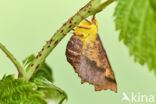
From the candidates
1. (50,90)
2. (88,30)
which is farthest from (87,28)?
(50,90)

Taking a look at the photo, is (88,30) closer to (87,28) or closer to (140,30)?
(87,28)

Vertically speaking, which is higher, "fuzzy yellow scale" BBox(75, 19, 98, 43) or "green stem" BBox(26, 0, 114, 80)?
"green stem" BBox(26, 0, 114, 80)

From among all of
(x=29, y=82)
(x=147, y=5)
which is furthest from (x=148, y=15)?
(x=29, y=82)

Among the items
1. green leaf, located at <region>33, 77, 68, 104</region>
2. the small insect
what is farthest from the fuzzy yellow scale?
green leaf, located at <region>33, 77, 68, 104</region>

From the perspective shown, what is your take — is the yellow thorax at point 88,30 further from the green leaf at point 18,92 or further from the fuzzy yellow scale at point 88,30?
the green leaf at point 18,92

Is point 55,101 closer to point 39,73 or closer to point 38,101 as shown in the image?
point 38,101

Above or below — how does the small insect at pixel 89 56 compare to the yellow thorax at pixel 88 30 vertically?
below

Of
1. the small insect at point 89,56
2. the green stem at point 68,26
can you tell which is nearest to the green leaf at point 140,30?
the green stem at point 68,26

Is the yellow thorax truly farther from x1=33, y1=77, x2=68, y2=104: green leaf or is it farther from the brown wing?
x1=33, y1=77, x2=68, y2=104: green leaf
